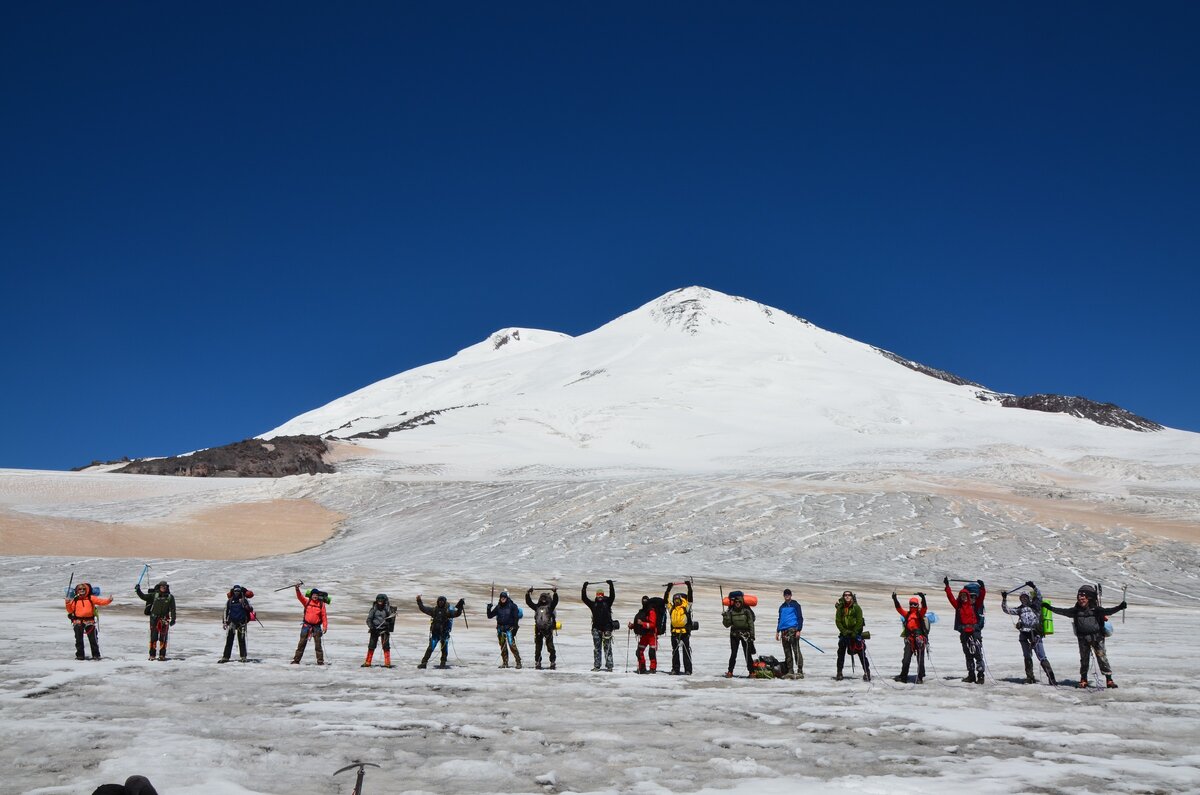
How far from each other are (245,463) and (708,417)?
5573 cm

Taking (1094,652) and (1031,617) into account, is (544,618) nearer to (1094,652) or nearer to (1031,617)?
(1031,617)

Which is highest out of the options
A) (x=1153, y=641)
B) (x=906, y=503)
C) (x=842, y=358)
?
(x=842, y=358)

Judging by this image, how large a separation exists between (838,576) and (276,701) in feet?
100

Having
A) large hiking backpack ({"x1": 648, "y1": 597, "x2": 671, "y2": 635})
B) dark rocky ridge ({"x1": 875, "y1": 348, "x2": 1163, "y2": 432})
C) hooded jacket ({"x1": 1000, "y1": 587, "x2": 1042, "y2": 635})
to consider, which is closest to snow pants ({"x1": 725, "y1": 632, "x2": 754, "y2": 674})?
large hiking backpack ({"x1": 648, "y1": 597, "x2": 671, "y2": 635})

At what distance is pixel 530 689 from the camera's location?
15680 millimetres

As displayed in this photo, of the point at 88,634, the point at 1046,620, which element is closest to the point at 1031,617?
the point at 1046,620

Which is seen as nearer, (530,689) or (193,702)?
(193,702)

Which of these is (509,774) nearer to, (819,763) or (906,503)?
(819,763)

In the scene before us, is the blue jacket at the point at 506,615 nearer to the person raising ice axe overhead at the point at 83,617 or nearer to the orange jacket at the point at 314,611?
the orange jacket at the point at 314,611

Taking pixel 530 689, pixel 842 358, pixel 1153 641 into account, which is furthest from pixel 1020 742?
pixel 842 358

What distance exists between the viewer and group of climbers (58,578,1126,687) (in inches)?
667

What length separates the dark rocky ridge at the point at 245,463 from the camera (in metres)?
76.3

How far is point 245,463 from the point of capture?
257ft

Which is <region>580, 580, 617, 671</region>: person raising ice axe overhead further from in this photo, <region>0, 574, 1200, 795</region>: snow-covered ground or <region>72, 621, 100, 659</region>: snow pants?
<region>72, 621, 100, 659</region>: snow pants
